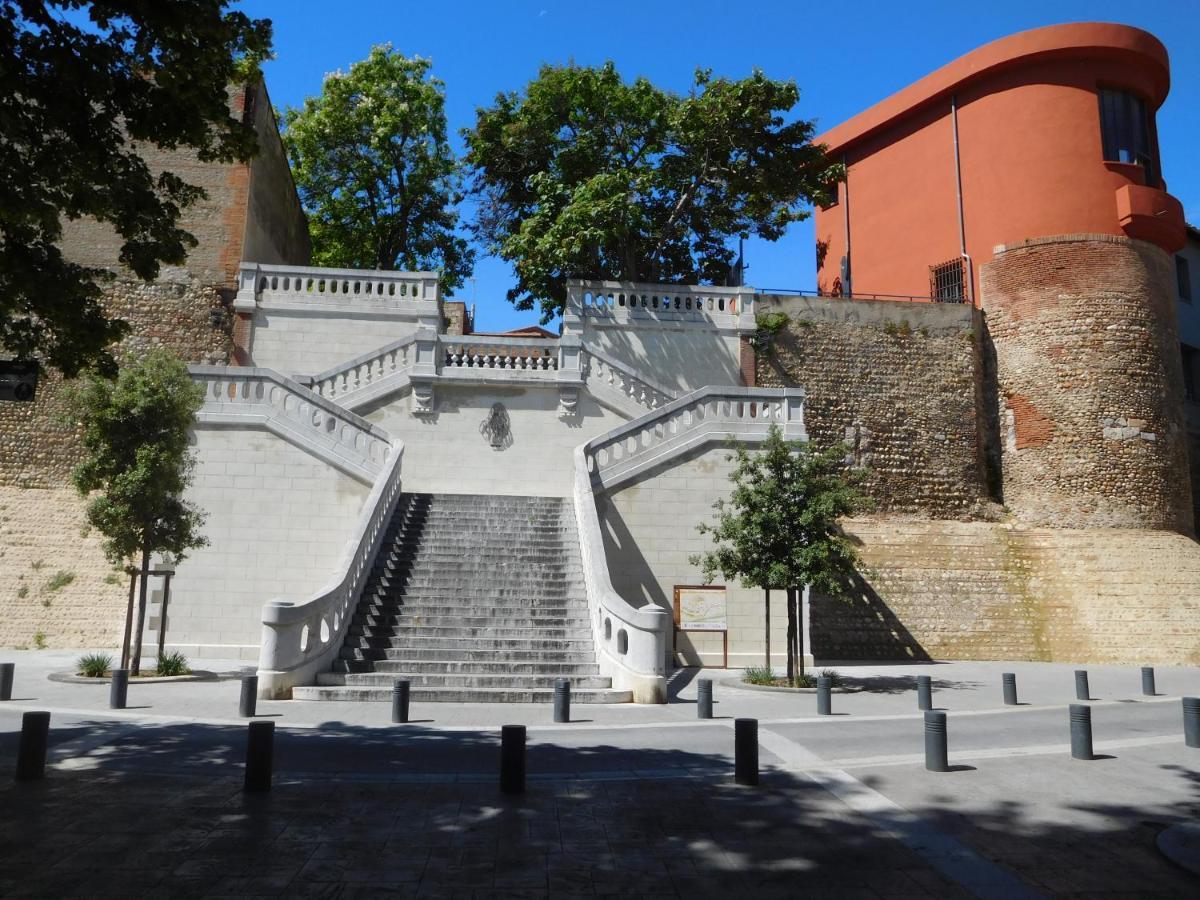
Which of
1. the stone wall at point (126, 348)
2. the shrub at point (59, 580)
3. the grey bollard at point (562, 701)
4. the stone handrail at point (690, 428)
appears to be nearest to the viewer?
the grey bollard at point (562, 701)

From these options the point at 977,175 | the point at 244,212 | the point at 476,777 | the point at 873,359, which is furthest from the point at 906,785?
the point at 977,175

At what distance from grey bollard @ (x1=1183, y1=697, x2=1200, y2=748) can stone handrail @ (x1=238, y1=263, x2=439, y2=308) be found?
63.1 feet

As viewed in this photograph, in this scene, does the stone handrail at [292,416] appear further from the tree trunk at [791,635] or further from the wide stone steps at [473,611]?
the tree trunk at [791,635]

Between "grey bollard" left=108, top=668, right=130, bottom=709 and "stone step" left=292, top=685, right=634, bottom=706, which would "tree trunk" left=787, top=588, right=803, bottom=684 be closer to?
"stone step" left=292, top=685, right=634, bottom=706

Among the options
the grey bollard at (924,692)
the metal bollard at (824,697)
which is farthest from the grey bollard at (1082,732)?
the grey bollard at (924,692)

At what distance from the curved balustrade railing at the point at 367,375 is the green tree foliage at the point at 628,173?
6585 millimetres

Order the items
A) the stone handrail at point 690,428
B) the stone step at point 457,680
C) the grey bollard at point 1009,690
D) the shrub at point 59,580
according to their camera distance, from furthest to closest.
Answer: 1. the shrub at point 59,580
2. the stone handrail at point 690,428
3. the grey bollard at point 1009,690
4. the stone step at point 457,680

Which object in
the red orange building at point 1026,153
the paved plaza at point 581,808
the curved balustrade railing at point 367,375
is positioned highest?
the red orange building at point 1026,153

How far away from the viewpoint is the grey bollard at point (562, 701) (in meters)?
10.8

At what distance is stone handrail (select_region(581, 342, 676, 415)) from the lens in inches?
851

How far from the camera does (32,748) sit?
7.28 metres

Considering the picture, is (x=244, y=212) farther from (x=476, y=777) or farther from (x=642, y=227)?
(x=476, y=777)

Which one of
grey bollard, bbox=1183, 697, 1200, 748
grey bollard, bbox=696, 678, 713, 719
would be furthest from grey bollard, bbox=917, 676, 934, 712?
grey bollard, bbox=696, 678, 713, 719

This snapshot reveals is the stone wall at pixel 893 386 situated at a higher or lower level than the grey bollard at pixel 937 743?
higher
